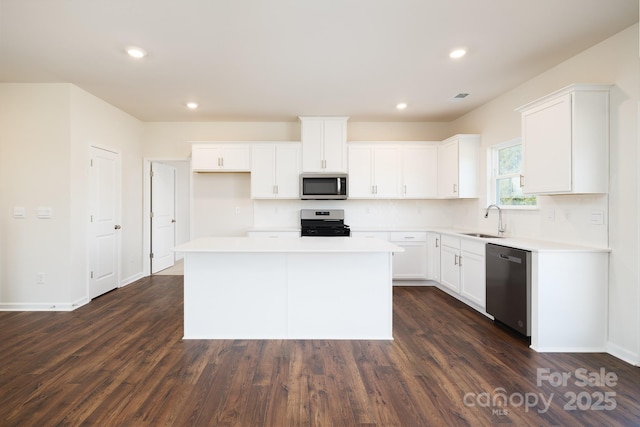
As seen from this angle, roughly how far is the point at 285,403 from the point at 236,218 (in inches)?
147

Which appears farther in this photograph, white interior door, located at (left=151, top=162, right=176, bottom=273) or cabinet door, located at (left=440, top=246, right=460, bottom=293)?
white interior door, located at (left=151, top=162, right=176, bottom=273)

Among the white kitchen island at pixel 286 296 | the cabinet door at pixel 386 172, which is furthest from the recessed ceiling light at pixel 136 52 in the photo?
the cabinet door at pixel 386 172

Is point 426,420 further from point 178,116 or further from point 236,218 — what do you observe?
point 178,116

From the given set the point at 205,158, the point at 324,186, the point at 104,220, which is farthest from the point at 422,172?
the point at 104,220

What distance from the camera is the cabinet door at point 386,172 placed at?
16.4 ft

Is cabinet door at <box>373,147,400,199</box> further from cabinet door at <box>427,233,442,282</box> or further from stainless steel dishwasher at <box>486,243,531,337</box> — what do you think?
stainless steel dishwasher at <box>486,243,531,337</box>

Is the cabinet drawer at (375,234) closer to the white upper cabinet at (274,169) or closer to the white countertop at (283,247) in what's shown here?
the white upper cabinet at (274,169)

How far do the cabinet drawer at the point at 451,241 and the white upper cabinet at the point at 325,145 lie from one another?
5.83 feet

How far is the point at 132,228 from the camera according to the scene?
197 inches

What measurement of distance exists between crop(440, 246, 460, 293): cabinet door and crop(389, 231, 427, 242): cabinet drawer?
38cm

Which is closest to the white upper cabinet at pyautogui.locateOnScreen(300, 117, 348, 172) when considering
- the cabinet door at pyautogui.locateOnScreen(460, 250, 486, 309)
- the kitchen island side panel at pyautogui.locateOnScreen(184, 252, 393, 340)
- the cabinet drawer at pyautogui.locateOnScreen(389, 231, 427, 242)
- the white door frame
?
the cabinet drawer at pyautogui.locateOnScreen(389, 231, 427, 242)

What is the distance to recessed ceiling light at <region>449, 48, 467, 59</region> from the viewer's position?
2820 millimetres

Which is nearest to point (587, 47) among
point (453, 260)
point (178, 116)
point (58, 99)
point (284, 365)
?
point (453, 260)

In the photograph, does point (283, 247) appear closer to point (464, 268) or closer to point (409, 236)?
point (464, 268)
